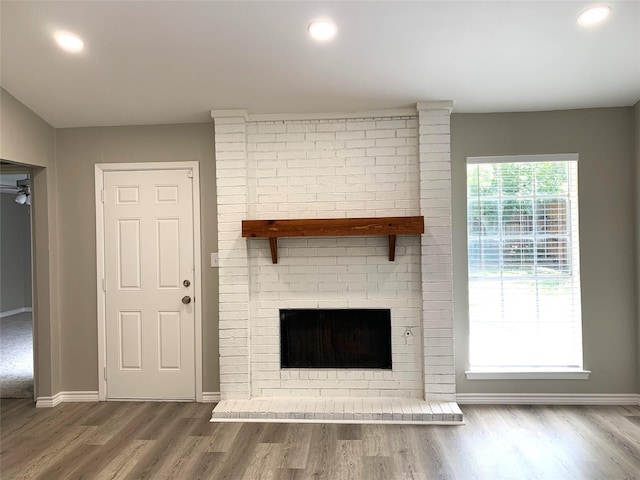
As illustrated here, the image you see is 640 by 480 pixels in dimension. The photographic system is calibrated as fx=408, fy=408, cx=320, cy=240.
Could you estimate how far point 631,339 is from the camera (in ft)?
10.9

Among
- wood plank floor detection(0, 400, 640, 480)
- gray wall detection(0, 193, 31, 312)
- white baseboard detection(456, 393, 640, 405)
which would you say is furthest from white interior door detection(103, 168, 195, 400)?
gray wall detection(0, 193, 31, 312)

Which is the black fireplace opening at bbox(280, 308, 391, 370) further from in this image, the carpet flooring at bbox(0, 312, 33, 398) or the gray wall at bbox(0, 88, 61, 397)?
the carpet flooring at bbox(0, 312, 33, 398)

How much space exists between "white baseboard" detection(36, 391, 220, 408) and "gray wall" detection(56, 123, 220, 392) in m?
0.05

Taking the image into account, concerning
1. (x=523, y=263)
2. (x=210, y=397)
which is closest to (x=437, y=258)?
(x=523, y=263)

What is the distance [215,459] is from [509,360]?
2.43 meters

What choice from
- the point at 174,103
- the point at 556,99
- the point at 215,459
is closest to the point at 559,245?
the point at 556,99

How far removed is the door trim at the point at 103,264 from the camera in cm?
351

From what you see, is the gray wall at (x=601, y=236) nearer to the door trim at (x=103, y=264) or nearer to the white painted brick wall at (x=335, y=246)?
the white painted brick wall at (x=335, y=246)

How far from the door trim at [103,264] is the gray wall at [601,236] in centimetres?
227

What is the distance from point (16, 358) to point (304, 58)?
15.9 ft

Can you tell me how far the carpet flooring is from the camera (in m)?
3.84

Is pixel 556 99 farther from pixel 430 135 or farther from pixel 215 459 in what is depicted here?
pixel 215 459

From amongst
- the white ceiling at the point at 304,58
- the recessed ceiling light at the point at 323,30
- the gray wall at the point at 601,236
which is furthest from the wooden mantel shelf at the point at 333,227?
the recessed ceiling light at the point at 323,30

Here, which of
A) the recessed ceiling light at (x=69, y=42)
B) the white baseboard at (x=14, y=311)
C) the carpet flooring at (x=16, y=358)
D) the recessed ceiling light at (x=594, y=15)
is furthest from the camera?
the white baseboard at (x=14, y=311)
